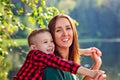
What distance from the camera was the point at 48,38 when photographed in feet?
9.53

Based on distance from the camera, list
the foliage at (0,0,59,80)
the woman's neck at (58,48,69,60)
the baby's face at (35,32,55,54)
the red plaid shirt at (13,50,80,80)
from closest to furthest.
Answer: the red plaid shirt at (13,50,80,80), the baby's face at (35,32,55,54), the woman's neck at (58,48,69,60), the foliage at (0,0,59,80)

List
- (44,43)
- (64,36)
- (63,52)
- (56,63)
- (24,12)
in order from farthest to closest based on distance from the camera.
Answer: (24,12)
(63,52)
(64,36)
(44,43)
(56,63)

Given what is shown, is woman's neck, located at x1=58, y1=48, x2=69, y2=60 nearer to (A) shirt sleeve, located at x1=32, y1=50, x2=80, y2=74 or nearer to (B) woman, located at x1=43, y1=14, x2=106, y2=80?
(B) woman, located at x1=43, y1=14, x2=106, y2=80

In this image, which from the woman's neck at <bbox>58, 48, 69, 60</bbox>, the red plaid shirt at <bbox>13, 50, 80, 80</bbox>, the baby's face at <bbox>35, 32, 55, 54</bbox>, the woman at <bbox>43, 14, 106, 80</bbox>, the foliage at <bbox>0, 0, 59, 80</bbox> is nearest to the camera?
the red plaid shirt at <bbox>13, 50, 80, 80</bbox>

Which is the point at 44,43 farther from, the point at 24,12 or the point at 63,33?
the point at 24,12

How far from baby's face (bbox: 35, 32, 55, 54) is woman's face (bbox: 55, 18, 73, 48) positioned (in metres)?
0.18

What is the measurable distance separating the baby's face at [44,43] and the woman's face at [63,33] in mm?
176

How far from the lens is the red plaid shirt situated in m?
2.70

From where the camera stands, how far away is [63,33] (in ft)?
10.0

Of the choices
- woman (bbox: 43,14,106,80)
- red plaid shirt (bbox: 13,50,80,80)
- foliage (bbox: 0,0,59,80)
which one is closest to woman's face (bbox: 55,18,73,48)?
woman (bbox: 43,14,106,80)

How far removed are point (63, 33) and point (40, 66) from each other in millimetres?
428

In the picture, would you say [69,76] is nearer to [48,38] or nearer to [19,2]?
[48,38]

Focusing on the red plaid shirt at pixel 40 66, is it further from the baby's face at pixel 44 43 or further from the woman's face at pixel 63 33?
the woman's face at pixel 63 33

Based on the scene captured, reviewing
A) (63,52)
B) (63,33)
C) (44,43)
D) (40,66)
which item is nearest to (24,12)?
(63,52)
